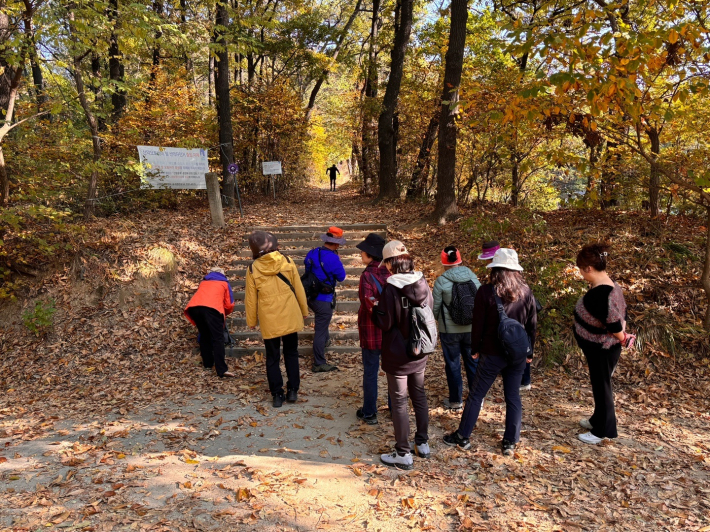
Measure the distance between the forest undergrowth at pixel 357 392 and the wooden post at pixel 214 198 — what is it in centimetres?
29

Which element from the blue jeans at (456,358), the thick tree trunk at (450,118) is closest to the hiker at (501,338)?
the blue jeans at (456,358)

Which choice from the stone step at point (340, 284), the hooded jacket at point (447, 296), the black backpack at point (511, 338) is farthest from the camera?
the stone step at point (340, 284)

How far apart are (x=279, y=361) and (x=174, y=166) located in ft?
26.0

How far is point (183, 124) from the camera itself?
12.8 meters

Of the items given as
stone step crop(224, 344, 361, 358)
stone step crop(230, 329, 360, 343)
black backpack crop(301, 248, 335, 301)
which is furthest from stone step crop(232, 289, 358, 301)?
black backpack crop(301, 248, 335, 301)

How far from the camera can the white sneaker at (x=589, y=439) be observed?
13.6ft

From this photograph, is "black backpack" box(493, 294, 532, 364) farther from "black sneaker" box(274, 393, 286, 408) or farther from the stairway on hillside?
the stairway on hillside

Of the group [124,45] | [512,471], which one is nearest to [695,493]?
[512,471]

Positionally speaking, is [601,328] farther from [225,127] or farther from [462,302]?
[225,127]

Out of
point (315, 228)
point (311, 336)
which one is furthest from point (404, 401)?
point (315, 228)

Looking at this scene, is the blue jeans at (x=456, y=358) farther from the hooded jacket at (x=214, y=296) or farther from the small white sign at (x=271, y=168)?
the small white sign at (x=271, y=168)

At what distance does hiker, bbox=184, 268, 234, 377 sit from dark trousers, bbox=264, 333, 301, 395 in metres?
1.18

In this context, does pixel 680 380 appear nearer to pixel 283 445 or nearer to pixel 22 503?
pixel 283 445

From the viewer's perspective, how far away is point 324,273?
17.8 feet
